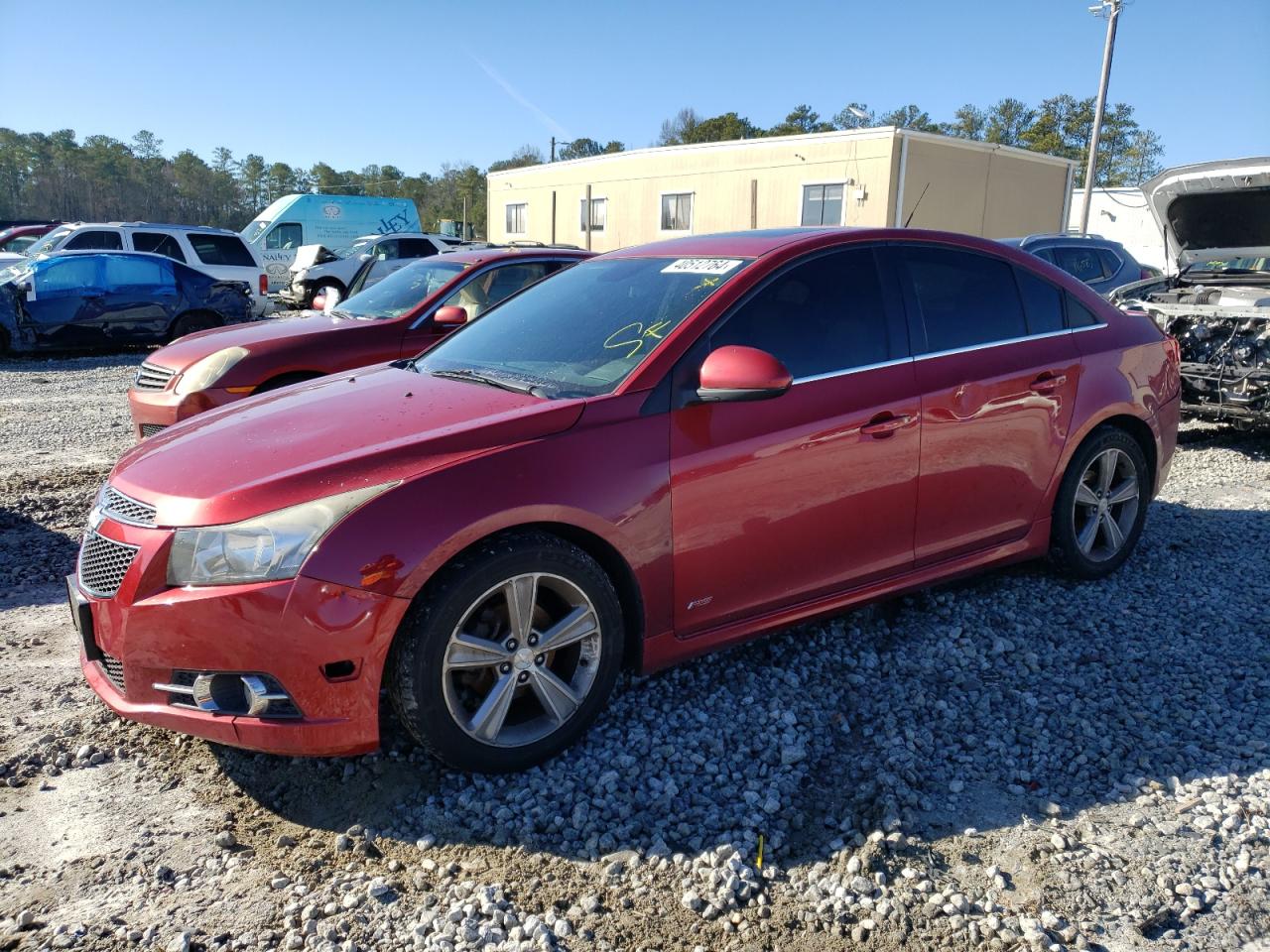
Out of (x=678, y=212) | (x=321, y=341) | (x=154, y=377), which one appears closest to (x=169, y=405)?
(x=154, y=377)

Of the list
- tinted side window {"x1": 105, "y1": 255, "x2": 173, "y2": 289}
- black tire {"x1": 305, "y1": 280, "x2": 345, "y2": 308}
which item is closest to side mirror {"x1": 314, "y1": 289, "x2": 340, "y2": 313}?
tinted side window {"x1": 105, "y1": 255, "x2": 173, "y2": 289}

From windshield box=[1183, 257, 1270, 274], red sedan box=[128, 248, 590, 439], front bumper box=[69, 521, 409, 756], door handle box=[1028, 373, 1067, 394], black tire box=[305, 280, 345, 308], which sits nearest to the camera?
front bumper box=[69, 521, 409, 756]

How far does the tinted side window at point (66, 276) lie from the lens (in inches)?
516

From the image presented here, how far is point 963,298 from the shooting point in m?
4.14

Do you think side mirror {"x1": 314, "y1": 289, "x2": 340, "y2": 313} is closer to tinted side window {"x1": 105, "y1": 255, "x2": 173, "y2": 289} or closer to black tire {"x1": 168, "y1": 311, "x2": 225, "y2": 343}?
black tire {"x1": 168, "y1": 311, "x2": 225, "y2": 343}

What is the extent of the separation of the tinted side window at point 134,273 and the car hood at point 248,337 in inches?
305

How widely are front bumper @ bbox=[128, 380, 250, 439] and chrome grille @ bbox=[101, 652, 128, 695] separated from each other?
11.2ft

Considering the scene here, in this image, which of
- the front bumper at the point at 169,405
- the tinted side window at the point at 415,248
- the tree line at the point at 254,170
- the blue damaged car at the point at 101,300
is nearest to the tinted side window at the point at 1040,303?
the front bumper at the point at 169,405

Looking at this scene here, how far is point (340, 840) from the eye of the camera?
2.74 meters

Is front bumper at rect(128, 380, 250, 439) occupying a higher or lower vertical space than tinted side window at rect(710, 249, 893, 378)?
lower

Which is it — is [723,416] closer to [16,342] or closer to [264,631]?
[264,631]

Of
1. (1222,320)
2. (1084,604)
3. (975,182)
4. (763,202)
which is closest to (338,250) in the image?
(763,202)

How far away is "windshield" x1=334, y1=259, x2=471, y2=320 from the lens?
7.24 metres

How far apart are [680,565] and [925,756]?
1049 millimetres
